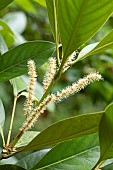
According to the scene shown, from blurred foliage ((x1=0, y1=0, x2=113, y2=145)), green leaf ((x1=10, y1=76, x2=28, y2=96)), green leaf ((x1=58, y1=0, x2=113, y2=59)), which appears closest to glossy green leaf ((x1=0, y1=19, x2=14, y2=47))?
green leaf ((x1=10, y1=76, x2=28, y2=96))

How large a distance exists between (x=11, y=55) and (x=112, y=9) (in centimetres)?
26

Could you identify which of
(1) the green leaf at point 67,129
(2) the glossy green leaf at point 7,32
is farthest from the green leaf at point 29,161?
(2) the glossy green leaf at point 7,32

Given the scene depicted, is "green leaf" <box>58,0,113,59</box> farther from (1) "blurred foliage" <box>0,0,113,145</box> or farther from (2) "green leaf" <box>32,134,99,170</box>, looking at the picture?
(1) "blurred foliage" <box>0,0,113,145</box>

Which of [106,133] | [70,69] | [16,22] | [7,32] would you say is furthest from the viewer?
[70,69]

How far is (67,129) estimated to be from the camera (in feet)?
2.16

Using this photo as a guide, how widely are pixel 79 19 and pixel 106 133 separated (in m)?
0.17

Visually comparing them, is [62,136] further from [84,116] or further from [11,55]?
[11,55]

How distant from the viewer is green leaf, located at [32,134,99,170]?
75 centimetres

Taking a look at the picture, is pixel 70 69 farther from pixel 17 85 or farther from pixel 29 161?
pixel 29 161

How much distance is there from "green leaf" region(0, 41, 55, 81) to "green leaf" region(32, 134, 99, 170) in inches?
6.4

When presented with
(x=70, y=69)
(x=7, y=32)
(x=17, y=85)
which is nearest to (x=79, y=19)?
(x=17, y=85)

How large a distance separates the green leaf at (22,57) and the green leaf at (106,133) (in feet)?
0.76

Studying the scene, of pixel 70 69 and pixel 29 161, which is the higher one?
pixel 70 69

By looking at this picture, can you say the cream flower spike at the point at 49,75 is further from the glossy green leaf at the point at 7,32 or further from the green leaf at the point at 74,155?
the glossy green leaf at the point at 7,32
